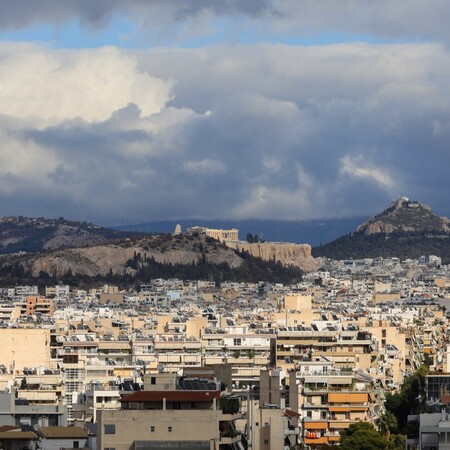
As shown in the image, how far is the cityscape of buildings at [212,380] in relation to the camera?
69.0 metres

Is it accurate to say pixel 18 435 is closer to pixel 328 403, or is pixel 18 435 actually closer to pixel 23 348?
pixel 328 403

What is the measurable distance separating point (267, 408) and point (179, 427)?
26.9ft

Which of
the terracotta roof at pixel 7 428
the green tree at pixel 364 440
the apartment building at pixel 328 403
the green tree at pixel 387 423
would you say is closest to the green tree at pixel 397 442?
the green tree at pixel 364 440

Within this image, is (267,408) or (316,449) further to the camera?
(316,449)

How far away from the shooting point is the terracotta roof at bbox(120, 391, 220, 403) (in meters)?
70.3

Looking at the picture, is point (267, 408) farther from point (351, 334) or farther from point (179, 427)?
point (351, 334)

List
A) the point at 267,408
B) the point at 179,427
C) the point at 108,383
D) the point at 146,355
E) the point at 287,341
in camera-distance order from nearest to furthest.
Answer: the point at 179,427
the point at 267,408
the point at 108,383
the point at 287,341
the point at 146,355

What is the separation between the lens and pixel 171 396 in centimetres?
7069

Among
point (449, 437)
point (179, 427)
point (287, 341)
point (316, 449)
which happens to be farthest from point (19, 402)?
point (287, 341)

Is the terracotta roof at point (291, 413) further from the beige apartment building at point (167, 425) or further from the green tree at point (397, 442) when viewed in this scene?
the beige apartment building at point (167, 425)

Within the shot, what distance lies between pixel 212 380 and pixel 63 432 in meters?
9.55

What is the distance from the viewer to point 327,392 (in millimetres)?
95625

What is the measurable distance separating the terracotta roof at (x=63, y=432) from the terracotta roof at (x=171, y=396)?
2332 mm

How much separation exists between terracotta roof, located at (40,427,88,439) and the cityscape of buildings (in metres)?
0.07
